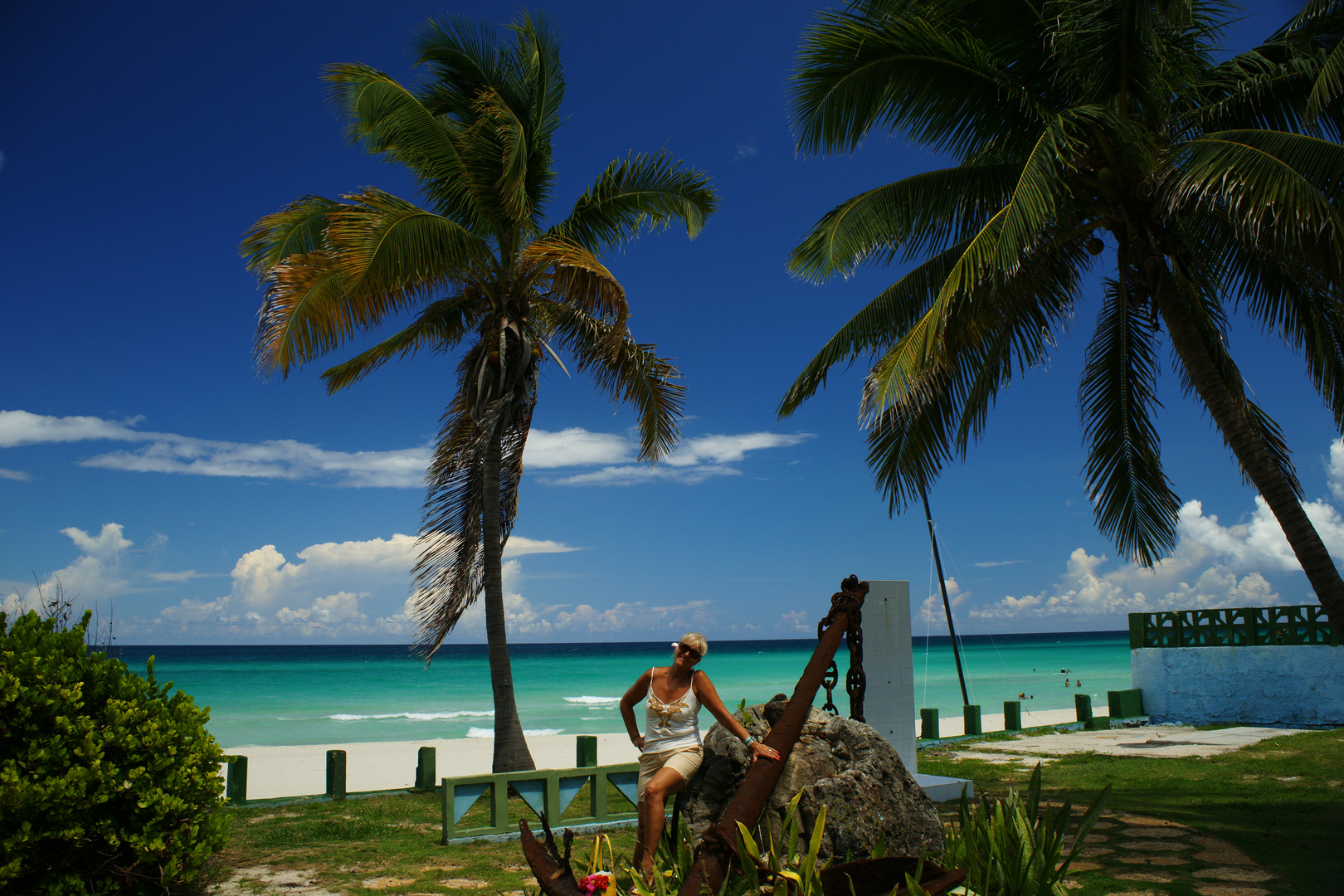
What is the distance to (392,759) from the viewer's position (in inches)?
711

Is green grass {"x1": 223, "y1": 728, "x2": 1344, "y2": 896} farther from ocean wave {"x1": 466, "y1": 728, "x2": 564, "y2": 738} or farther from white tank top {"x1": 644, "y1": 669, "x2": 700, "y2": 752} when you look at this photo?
ocean wave {"x1": 466, "y1": 728, "x2": 564, "y2": 738}

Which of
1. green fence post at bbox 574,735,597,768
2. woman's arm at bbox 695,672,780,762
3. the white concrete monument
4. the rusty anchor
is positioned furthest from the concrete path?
the rusty anchor

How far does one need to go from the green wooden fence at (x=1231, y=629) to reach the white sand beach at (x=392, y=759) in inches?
162

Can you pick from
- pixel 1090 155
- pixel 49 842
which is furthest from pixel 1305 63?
pixel 49 842

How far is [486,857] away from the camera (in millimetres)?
6598

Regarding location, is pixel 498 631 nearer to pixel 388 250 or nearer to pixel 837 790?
pixel 388 250

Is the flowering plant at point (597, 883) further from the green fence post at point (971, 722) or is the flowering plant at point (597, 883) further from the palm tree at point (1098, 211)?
the green fence post at point (971, 722)

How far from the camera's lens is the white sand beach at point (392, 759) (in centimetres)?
1403

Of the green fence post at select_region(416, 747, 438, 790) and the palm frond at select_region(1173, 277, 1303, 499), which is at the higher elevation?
the palm frond at select_region(1173, 277, 1303, 499)

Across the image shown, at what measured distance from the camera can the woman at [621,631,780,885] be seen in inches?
164

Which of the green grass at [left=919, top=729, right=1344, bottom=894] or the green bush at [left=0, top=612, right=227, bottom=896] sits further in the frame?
the green grass at [left=919, top=729, right=1344, bottom=894]

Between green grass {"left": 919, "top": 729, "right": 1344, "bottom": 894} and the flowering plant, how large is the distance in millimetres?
3729

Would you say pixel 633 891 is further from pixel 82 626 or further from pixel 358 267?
pixel 358 267

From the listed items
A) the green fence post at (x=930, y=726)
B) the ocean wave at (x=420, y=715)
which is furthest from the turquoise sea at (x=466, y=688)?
the green fence post at (x=930, y=726)
